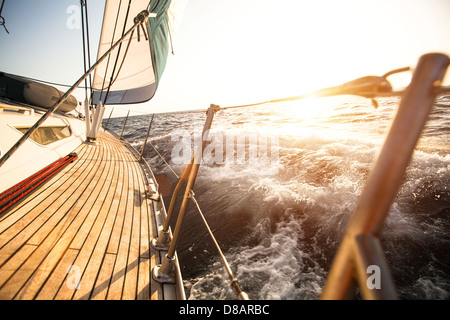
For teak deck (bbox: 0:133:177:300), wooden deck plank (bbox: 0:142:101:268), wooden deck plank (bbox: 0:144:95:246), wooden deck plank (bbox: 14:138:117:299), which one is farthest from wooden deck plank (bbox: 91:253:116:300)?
wooden deck plank (bbox: 0:144:95:246)

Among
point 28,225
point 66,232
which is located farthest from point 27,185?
point 66,232

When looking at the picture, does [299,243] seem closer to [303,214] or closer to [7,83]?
[303,214]

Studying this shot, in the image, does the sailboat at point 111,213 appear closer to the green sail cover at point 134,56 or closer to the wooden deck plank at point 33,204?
the wooden deck plank at point 33,204

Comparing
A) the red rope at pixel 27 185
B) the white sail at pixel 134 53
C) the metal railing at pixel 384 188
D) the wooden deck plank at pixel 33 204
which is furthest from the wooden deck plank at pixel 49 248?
the white sail at pixel 134 53

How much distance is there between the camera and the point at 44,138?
3924 mm

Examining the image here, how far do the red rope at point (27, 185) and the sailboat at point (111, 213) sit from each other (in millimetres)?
12

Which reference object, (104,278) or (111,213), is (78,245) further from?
(111,213)

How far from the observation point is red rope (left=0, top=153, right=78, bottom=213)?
8.15ft

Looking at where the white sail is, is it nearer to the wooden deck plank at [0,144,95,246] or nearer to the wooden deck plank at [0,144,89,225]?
the wooden deck plank at [0,144,89,225]

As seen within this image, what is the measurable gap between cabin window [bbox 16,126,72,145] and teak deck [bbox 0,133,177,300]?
80 cm

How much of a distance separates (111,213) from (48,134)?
2.70m

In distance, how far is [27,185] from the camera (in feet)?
9.55
